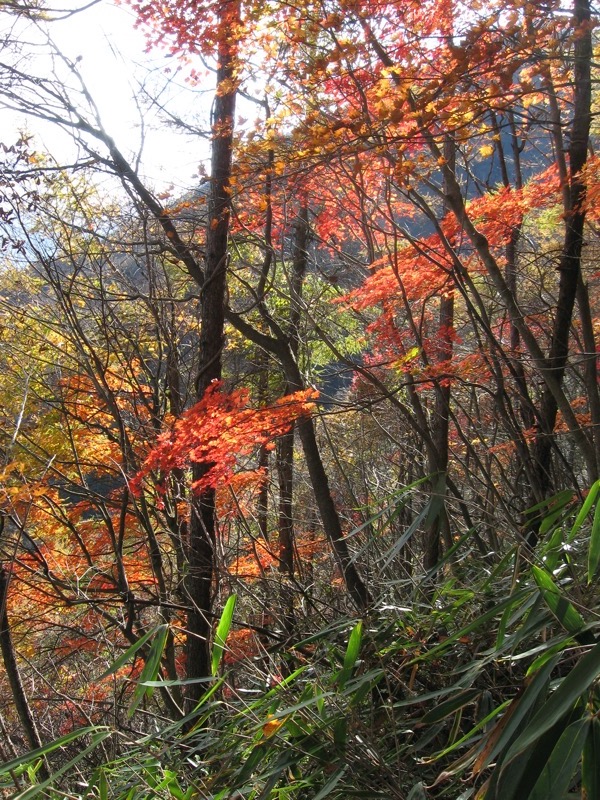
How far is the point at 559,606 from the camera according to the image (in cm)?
151

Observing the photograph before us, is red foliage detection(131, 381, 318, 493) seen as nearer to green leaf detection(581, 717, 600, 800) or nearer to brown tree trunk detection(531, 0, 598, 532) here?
brown tree trunk detection(531, 0, 598, 532)

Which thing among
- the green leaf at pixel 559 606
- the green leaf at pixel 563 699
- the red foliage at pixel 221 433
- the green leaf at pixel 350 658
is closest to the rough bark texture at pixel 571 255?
the red foliage at pixel 221 433

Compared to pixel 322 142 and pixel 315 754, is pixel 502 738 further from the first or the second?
pixel 322 142

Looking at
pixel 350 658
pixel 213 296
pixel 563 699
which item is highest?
pixel 213 296

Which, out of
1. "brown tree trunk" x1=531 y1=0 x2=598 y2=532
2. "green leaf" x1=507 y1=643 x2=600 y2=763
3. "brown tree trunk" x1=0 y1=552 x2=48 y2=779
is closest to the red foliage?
"brown tree trunk" x1=531 y1=0 x2=598 y2=532

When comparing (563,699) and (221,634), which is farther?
(221,634)

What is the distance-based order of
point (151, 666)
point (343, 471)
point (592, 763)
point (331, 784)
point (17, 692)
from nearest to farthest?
point (592, 763)
point (331, 784)
point (151, 666)
point (343, 471)
point (17, 692)

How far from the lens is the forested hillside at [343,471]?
1.84 meters

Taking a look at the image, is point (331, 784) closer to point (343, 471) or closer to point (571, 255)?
point (343, 471)

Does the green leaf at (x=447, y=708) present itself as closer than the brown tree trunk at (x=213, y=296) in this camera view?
Yes

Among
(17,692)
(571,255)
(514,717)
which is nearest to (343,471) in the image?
(571,255)

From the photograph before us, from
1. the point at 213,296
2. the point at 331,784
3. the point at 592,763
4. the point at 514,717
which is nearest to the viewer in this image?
the point at 592,763

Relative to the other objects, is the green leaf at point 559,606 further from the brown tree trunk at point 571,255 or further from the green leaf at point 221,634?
the brown tree trunk at point 571,255

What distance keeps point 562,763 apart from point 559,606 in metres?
0.40
